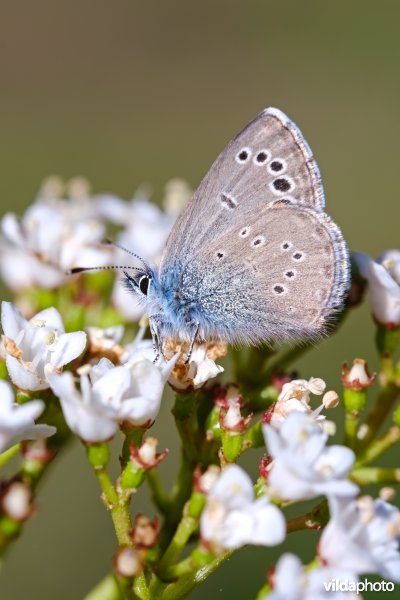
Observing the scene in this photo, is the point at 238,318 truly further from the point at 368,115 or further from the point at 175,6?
the point at 175,6

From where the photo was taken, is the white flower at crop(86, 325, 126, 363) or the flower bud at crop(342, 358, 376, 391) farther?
the white flower at crop(86, 325, 126, 363)

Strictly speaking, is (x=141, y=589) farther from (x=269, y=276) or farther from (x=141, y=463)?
(x=269, y=276)

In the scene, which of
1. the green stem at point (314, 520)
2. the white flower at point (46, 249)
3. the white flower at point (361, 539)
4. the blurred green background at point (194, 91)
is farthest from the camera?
the blurred green background at point (194, 91)

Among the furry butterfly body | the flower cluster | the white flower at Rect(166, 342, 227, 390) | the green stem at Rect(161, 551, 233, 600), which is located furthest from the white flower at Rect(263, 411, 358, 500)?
the furry butterfly body

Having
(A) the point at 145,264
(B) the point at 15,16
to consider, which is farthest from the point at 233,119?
(A) the point at 145,264

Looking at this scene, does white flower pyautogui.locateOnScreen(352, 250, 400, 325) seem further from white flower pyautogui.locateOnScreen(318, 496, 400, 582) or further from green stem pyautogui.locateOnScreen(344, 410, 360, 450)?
white flower pyautogui.locateOnScreen(318, 496, 400, 582)

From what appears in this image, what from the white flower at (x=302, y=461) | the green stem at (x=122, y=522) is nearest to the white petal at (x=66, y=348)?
the green stem at (x=122, y=522)

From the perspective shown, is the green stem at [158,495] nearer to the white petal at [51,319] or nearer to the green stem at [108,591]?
the green stem at [108,591]
